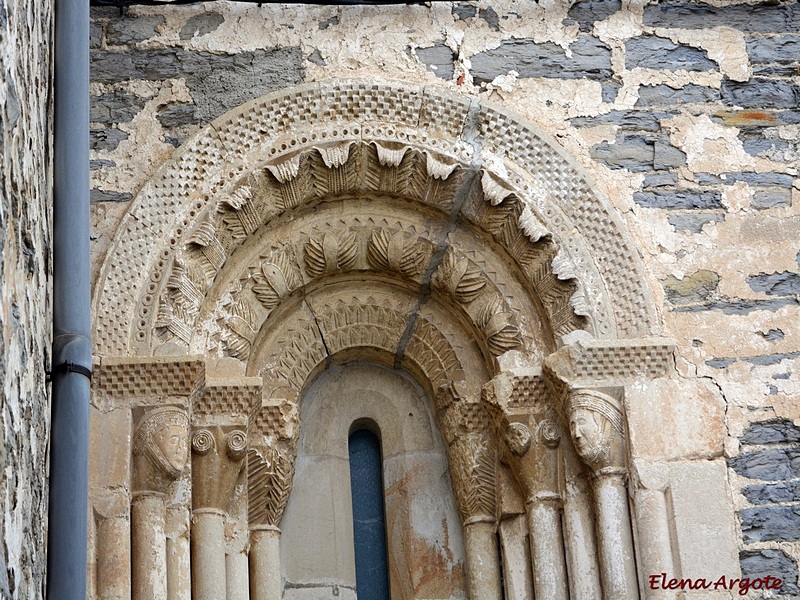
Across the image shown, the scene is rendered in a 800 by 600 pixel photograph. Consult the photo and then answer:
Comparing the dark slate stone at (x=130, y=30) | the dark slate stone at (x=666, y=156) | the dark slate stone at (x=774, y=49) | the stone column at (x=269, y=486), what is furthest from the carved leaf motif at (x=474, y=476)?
the dark slate stone at (x=130, y=30)

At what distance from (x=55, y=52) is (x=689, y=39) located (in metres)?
2.87

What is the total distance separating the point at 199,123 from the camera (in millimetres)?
5758

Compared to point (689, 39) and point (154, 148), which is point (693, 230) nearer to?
point (689, 39)

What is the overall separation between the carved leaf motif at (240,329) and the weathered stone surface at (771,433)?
2.00 meters

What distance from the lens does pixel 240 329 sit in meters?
5.72

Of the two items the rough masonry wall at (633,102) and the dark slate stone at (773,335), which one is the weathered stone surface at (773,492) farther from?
the dark slate stone at (773,335)

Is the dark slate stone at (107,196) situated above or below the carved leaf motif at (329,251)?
above

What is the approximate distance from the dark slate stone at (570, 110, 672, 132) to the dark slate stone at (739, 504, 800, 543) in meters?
1.64

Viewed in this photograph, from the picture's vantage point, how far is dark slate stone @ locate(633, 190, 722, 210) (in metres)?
5.74

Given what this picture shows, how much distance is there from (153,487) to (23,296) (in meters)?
1.78

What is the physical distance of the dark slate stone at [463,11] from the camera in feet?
19.7

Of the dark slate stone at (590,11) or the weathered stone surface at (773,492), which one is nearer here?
the weathered stone surface at (773,492)

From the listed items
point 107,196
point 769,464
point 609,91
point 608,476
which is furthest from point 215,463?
point 609,91

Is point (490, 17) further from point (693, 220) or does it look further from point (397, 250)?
point (693, 220)
